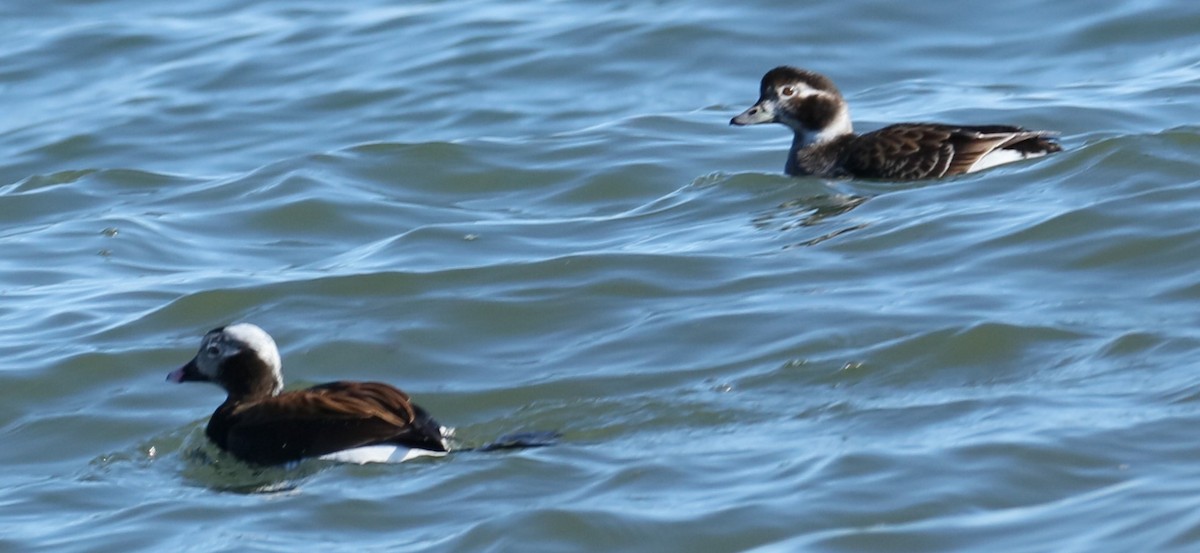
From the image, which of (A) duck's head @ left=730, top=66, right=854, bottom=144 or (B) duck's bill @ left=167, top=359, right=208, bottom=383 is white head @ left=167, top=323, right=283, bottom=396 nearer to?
(B) duck's bill @ left=167, top=359, right=208, bottom=383

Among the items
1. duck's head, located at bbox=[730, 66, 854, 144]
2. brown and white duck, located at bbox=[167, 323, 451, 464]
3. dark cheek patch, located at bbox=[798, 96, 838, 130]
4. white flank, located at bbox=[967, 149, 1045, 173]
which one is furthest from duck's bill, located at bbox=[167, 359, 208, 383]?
dark cheek patch, located at bbox=[798, 96, 838, 130]

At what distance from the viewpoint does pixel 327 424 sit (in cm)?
803

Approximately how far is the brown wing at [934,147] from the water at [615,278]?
138mm

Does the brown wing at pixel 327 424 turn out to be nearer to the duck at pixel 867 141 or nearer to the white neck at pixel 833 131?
the duck at pixel 867 141

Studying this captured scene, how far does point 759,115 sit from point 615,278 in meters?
3.17

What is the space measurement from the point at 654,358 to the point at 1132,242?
2555 millimetres

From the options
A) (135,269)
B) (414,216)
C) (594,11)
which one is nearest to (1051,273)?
(414,216)

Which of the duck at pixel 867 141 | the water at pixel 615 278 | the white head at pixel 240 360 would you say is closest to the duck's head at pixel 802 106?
the duck at pixel 867 141

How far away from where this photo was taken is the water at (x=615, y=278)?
7137 mm

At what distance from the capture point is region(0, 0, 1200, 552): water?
7.14 m

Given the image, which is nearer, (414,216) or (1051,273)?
(1051,273)

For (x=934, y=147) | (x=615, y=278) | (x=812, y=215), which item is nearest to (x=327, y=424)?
(x=615, y=278)

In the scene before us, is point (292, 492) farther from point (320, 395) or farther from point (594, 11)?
point (594, 11)

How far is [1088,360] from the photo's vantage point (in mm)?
8164
